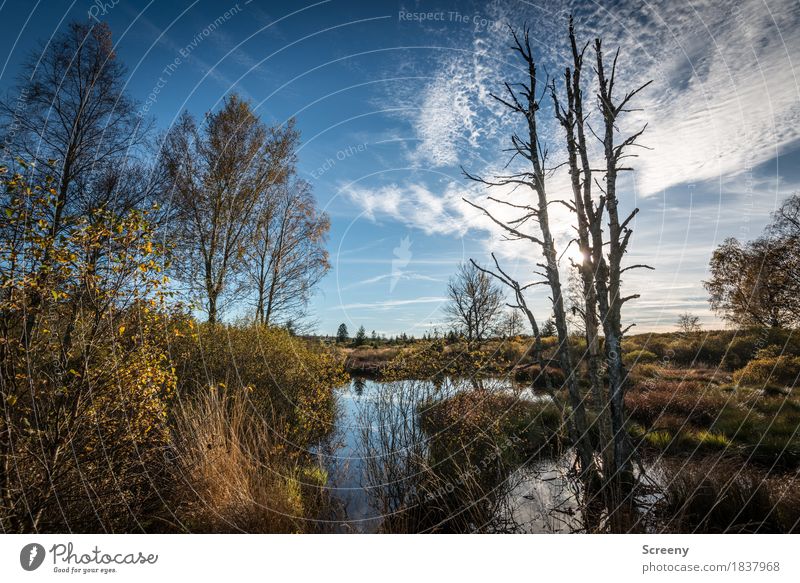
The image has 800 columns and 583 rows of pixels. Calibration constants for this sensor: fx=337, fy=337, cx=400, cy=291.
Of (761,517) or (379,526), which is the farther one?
(379,526)

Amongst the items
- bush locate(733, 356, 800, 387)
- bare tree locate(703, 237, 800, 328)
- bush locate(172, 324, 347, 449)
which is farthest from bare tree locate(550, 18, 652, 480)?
bush locate(733, 356, 800, 387)

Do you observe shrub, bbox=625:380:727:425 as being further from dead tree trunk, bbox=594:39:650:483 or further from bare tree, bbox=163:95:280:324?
bare tree, bbox=163:95:280:324

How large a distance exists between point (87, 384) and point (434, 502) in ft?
16.3

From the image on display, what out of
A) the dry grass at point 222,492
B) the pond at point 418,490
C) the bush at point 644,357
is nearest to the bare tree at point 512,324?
the pond at point 418,490

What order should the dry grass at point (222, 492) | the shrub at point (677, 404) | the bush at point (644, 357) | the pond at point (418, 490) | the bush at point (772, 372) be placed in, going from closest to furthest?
the dry grass at point (222, 492), the pond at point (418, 490), the shrub at point (677, 404), the bush at point (772, 372), the bush at point (644, 357)

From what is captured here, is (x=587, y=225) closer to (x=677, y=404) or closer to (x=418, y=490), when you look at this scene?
(x=418, y=490)

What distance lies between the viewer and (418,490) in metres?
5.45

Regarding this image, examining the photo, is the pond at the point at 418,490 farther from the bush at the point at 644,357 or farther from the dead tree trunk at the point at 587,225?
the bush at the point at 644,357

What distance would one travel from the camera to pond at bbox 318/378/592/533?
16.1ft

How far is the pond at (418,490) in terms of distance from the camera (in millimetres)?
4910

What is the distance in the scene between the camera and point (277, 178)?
12.2 m

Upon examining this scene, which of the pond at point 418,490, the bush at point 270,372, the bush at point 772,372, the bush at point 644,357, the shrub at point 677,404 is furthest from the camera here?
the bush at point 644,357
